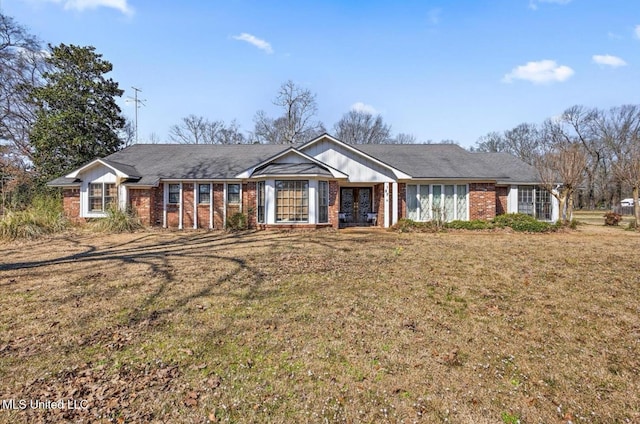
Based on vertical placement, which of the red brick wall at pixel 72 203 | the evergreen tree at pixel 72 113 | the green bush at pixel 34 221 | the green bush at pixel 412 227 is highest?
the evergreen tree at pixel 72 113

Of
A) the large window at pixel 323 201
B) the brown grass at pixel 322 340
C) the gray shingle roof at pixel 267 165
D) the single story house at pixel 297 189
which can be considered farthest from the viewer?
the gray shingle roof at pixel 267 165

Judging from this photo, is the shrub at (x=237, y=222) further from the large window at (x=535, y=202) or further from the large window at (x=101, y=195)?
the large window at (x=535, y=202)

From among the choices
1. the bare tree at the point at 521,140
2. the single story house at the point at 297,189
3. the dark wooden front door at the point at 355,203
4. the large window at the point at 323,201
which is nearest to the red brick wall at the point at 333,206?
the single story house at the point at 297,189

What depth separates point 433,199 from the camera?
18266 mm

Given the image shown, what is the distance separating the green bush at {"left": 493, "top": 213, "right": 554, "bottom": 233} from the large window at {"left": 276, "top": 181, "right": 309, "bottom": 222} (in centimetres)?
974

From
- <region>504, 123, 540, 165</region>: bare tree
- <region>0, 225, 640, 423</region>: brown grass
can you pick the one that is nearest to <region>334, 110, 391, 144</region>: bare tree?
<region>504, 123, 540, 165</region>: bare tree

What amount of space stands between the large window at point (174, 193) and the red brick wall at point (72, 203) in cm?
499

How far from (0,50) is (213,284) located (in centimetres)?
2836

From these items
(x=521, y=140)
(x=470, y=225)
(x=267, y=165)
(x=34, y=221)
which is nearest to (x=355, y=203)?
(x=267, y=165)

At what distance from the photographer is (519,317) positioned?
5.07 meters

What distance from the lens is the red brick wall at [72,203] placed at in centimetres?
1752

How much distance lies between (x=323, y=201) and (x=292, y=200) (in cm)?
158

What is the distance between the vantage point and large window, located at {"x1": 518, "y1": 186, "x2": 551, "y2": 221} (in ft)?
63.1

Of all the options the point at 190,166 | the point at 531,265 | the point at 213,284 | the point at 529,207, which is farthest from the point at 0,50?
the point at 529,207
